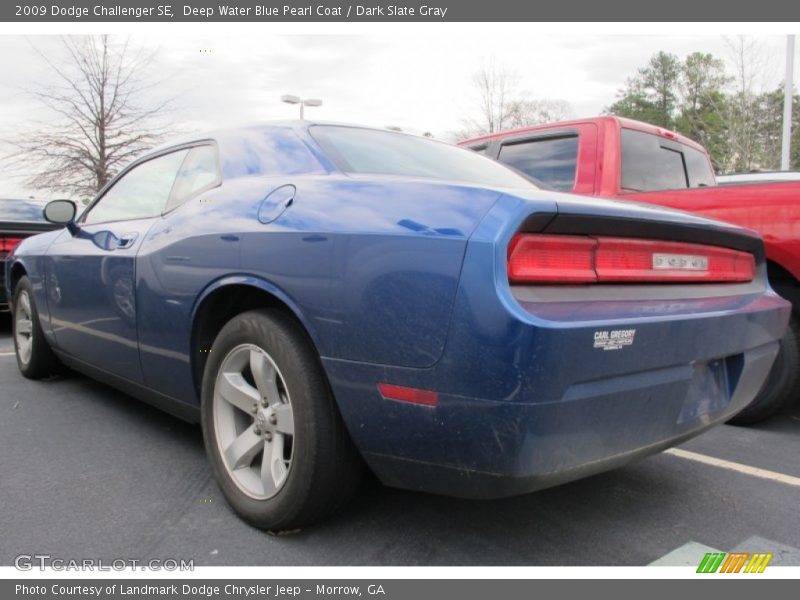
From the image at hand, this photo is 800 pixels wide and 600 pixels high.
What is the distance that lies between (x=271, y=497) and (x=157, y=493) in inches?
27.6

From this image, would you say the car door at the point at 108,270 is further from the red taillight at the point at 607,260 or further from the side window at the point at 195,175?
the red taillight at the point at 607,260

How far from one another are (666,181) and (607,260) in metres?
3.03

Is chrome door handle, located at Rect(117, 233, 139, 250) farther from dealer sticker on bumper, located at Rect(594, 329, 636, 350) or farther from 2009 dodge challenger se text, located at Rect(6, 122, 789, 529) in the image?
dealer sticker on bumper, located at Rect(594, 329, 636, 350)

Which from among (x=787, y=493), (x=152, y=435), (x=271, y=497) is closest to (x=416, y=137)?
(x=271, y=497)

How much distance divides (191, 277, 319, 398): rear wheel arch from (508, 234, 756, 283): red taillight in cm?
76

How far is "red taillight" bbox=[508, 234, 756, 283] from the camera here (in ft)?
5.92

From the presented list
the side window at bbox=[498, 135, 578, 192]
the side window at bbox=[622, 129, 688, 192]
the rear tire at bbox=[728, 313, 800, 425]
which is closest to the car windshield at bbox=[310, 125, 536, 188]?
the side window at bbox=[498, 135, 578, 192]

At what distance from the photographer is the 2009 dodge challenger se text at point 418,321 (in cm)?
175

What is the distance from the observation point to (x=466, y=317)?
1718 mm

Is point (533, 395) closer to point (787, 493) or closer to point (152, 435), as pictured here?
point (787, 493)

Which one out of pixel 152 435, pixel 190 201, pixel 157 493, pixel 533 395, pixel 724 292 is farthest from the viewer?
pixel 152 435

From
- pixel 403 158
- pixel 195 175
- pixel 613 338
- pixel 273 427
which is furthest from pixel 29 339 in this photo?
pixel 613 338

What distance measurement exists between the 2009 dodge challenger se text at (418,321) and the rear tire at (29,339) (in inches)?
71.4

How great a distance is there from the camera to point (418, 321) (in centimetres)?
181
